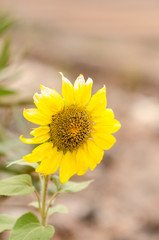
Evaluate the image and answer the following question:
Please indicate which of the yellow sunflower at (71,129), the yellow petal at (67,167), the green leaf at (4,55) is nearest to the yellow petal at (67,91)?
the yellow sunflower at (71,129)

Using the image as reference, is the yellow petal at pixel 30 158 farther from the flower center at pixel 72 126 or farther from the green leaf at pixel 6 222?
the green leaf at pixel 6 222

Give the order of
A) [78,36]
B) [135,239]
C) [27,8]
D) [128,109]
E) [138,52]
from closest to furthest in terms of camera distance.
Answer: [135,239]
[128,109]
[138,52]
[78,36]
[27,8]

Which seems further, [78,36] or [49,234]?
[78,36]

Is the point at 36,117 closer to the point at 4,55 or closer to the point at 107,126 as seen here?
the point at 107,126

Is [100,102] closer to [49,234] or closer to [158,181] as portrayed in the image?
[49,234]

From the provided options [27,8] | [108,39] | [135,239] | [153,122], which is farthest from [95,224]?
[27,8]

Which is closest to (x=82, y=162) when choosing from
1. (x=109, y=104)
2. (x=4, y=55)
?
(x=4, y=55)
